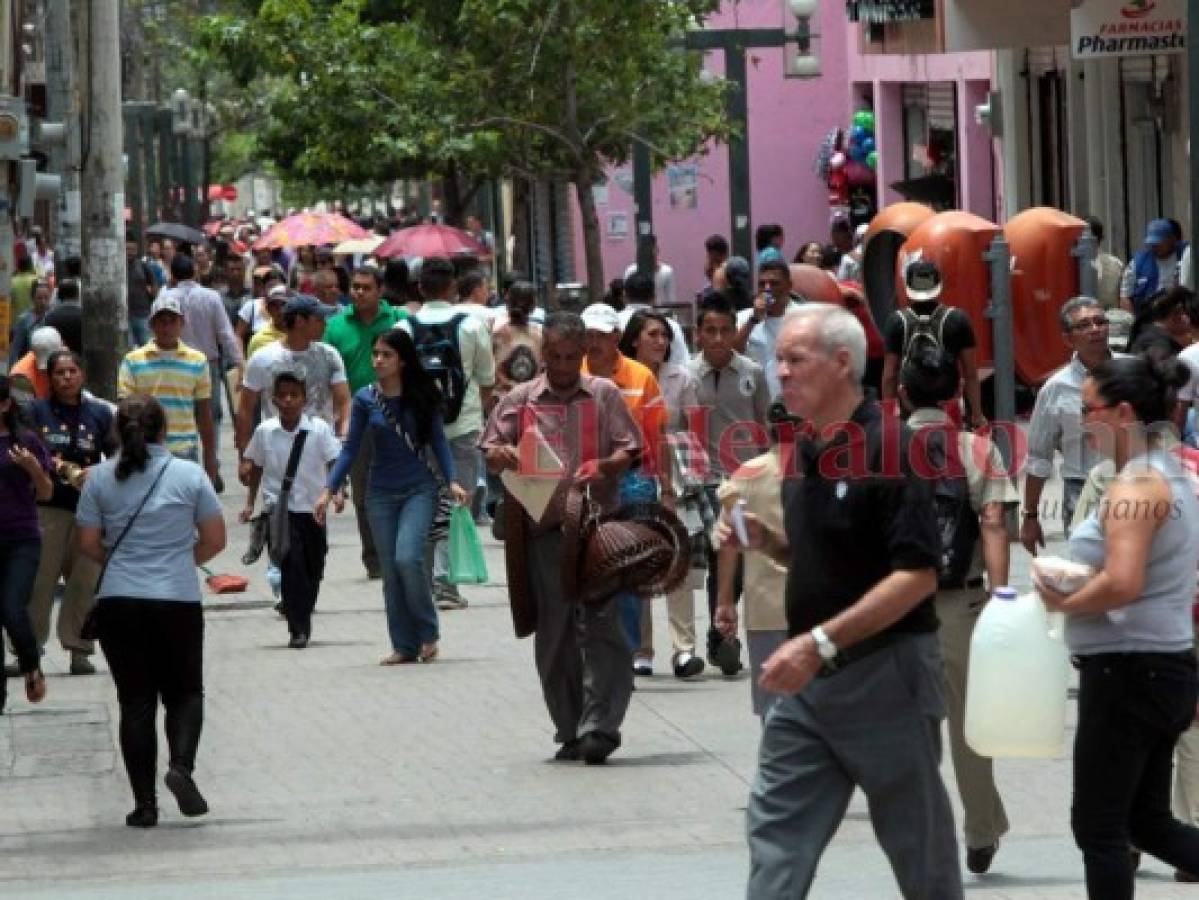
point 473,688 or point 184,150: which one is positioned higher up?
point 184,150

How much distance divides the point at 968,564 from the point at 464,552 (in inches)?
264

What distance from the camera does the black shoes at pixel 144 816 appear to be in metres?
10.7

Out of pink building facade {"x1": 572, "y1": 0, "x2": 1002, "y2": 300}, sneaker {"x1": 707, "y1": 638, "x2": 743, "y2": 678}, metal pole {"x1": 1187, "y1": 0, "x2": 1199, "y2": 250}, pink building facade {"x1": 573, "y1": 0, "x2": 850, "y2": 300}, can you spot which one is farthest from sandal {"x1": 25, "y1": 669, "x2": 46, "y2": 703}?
pink building facade {"x1": 573, "y1": 0, "x2": 850, "y2": 300}

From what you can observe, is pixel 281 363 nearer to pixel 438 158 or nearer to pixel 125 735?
pixel 125 735

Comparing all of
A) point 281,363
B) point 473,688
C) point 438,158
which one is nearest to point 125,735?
point 473,688

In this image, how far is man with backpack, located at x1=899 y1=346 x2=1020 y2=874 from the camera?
9156 millimetres

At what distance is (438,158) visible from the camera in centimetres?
2873

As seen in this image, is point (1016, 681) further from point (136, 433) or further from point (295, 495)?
point (295, 495)

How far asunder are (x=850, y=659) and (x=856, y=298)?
14.6 metres

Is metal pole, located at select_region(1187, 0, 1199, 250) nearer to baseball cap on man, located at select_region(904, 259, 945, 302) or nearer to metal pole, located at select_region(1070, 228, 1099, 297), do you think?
baseball cap on man, located at select_region(904, 259, 945, 302)

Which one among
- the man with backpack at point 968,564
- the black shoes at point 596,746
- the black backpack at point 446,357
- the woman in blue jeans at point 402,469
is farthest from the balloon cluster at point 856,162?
the man with backpack at point 968,564

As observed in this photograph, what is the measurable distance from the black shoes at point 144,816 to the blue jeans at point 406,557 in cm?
366

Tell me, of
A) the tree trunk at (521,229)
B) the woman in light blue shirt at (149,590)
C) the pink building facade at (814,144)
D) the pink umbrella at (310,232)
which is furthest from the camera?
the pink umbrella at (310,232)

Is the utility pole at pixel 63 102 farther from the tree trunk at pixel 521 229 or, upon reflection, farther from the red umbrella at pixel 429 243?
the tree trunk at pixel 521 229
